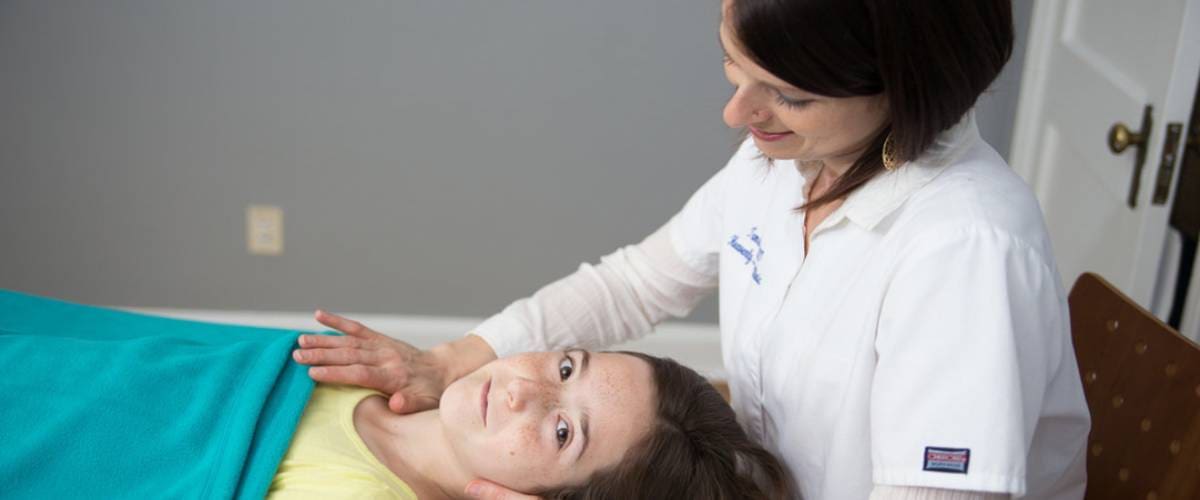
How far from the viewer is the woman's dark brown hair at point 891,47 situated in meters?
1.00

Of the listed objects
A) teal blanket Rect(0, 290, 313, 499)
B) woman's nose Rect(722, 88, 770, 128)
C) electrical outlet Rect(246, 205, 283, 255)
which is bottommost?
electrical outlet Rect(246, 205, 283, 255)

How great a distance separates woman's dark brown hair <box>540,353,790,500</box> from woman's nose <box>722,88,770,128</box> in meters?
0.43

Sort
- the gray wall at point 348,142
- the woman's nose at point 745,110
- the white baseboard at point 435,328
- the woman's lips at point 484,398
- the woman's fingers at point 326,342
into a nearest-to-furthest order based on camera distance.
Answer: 1. the woman's nose at point 745,110
2. the woman's lips at point 484,398
3. the woman's fingers at point 326,342
4. the gray wall at point 348,142
5. the white baseboard at point 435,328

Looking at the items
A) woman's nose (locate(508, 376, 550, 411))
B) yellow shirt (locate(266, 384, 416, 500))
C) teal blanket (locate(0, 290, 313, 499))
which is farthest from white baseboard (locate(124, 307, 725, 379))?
woman's nose (locate(508, 376, 550, 411))

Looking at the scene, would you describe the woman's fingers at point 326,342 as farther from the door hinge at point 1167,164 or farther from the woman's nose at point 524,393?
the door hinge at point 1167,164

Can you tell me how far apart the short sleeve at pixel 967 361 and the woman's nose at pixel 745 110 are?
21 cm

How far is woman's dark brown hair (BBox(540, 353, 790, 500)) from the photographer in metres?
1.33

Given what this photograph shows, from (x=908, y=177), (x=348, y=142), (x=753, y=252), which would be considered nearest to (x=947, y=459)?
(x=908, y=177)

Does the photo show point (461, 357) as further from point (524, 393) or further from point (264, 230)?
point (264, 230)

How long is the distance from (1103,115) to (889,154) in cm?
116

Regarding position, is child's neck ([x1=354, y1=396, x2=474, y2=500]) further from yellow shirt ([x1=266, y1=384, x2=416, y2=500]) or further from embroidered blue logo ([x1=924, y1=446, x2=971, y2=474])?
embroidered blue logo ([x1=924, y1=446, x2=971, y2=474])

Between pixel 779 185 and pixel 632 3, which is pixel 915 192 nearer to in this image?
pixel 779 185

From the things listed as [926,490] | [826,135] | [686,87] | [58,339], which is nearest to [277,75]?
[686,87]

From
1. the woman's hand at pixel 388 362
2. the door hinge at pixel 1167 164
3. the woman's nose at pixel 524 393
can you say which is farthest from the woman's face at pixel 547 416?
the door hinge at pixel 1167 164
